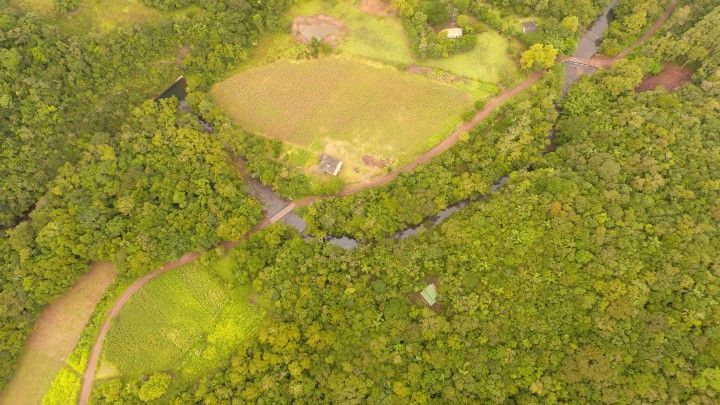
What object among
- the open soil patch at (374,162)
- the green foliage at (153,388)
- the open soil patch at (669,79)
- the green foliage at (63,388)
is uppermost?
the open soil patch at (669,79)

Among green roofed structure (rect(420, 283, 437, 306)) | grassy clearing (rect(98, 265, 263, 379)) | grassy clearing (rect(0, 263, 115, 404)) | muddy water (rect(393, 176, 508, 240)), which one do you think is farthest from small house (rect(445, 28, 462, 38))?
grassy clearing (rect(0, 263, 115, 404))

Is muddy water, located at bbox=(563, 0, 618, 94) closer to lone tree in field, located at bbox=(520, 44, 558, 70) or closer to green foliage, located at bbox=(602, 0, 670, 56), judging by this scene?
green foliage, located at bbox=(602, 0, 670, 56)

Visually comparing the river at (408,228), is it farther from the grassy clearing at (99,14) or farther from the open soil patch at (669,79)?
the grassy clearing at (99,14)

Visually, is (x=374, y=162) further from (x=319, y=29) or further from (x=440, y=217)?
(x=319, y=29)

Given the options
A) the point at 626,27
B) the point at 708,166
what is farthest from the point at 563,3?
the point at 708,166

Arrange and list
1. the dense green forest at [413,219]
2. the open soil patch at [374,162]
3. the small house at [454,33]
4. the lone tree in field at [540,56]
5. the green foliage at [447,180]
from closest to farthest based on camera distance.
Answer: the dense green forest at [413,219], the green foliage at [447,180], the open soil patch at [374,162], the lone tree in field at [540,56], the small house at [454,33]

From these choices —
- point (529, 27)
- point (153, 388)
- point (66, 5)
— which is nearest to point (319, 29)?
point (529, 27)

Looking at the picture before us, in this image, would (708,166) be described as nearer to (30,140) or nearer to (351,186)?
(351,186)

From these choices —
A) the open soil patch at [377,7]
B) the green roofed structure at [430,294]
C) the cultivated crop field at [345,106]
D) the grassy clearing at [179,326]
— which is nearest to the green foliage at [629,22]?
the cultivated crop field at [345,106]
